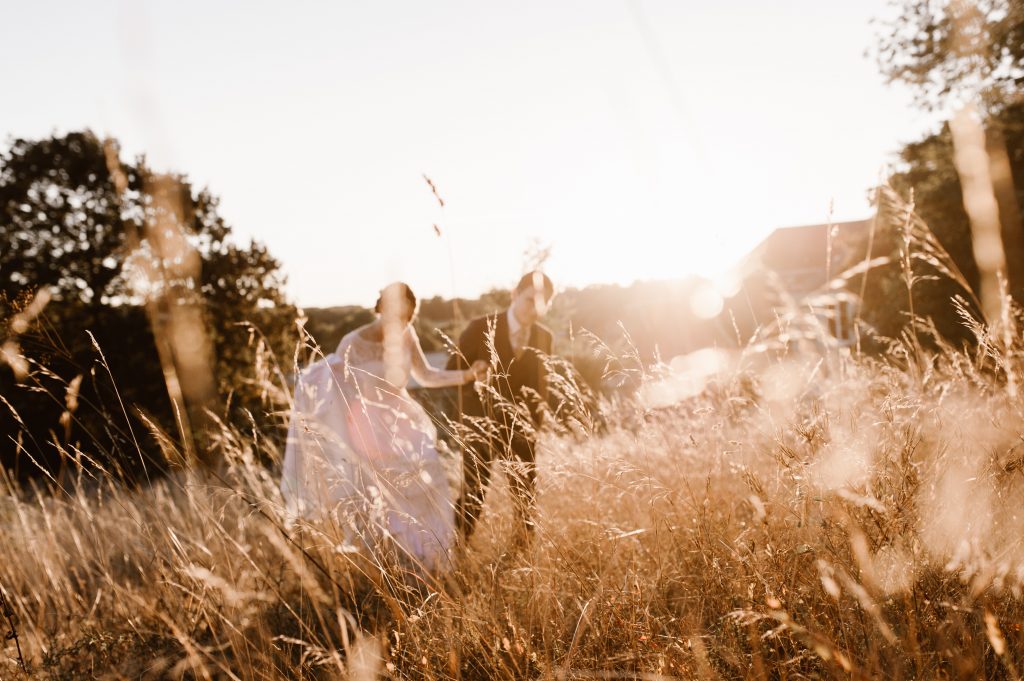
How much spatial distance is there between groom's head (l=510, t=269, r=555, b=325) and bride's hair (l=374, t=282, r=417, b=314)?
77cm

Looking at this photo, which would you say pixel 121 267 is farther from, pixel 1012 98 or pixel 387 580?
pixel 1012 98

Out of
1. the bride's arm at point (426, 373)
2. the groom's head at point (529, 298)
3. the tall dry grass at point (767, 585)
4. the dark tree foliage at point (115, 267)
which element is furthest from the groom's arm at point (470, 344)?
the dark tree foliage at point (115, 267)

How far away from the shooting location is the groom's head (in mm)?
4207

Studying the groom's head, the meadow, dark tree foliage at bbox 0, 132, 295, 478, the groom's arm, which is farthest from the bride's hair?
dark tree foliage at bbox 0, 132, 295, 478

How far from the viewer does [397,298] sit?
169 inches

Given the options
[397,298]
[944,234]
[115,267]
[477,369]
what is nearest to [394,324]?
[397,298]

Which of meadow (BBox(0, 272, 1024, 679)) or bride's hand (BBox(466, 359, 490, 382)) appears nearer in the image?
meadow (BBox(0, 272, 1024, 679))

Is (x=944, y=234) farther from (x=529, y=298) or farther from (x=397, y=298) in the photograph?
(x=397, y=298)

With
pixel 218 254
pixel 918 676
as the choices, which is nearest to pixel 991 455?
pixel 918 676

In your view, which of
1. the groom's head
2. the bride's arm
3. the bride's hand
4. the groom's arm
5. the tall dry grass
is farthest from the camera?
the groom's arm

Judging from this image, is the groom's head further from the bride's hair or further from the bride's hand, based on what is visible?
the bride's hair

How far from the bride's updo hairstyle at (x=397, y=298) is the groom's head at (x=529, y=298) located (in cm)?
78

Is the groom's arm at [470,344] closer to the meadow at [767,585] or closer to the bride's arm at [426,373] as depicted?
the bride's arm at [426,373]

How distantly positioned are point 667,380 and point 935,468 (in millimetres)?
1133
